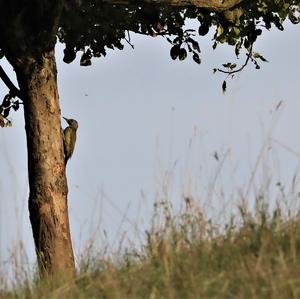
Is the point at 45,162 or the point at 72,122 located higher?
the point at 72,122

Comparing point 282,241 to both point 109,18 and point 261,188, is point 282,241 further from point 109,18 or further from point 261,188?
A: point 109,18

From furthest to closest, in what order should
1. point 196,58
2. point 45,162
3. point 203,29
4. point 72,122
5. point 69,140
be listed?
point 196,58, point 203,29, point 72,122, point 69,140, point 45,162

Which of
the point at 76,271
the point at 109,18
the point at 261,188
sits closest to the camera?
the point at 261,188

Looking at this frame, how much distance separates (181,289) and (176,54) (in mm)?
7322

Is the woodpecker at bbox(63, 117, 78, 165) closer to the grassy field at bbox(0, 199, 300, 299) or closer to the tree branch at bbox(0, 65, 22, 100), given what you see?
the tree branch at bbox(0, 65, 22, 100)

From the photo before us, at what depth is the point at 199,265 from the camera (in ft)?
20.1

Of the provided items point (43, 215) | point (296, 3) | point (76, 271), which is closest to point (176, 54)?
point (296, 3)

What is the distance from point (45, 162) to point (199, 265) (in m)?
5.10

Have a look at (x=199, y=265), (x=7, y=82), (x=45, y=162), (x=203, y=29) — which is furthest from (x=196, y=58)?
(x=199, y=265)

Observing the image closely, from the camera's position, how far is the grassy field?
5609 mm

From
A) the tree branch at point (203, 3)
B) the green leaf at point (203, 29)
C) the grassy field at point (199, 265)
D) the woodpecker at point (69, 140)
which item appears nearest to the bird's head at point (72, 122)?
the woodpecker at point (69, 140)

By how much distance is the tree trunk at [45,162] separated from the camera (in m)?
10.8

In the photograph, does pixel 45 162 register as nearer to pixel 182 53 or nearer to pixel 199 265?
pixel 182 53

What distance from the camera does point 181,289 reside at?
19.1 feet
